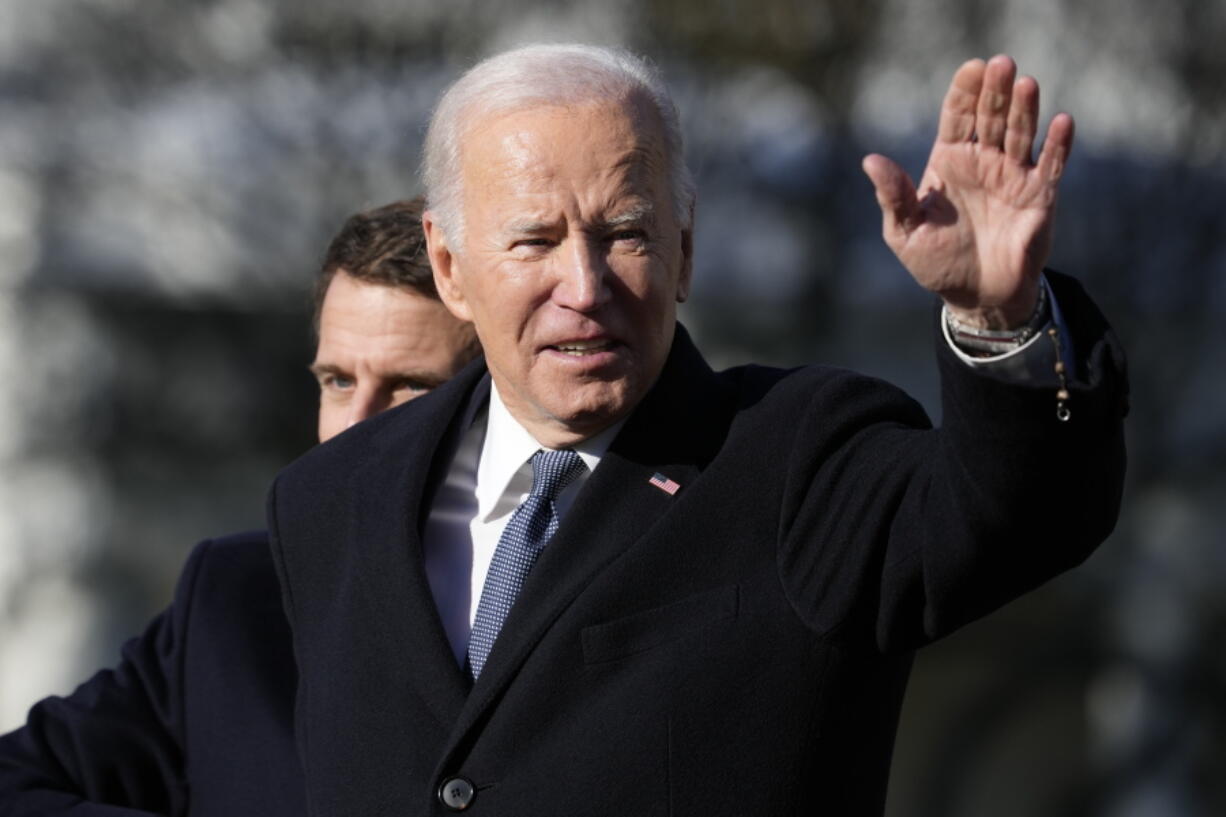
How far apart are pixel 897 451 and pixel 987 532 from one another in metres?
0.25

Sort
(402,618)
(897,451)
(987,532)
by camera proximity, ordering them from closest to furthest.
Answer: (987,532) < (897,451) < (402,618)

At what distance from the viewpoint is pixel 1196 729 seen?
9453 mm

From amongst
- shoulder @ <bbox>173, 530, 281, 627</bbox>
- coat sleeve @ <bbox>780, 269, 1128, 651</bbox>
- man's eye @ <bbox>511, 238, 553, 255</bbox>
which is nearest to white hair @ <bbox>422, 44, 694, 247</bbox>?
man's eye @ <bbox>511, 238, 553, 255</bbox>

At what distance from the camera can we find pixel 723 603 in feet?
7.54

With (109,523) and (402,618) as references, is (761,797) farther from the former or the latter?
(109,523)

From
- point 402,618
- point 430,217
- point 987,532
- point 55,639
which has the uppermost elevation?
point 430,217

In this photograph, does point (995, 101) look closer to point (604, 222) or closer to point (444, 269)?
point (604, 222)

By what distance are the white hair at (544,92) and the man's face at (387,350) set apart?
65 centimetres

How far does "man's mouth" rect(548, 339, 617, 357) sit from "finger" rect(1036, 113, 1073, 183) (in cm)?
72

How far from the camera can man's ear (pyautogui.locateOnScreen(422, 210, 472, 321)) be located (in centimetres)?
273

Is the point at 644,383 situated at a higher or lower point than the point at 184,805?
higher

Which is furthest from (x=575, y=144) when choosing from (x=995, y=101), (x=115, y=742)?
(x=115, y=742)

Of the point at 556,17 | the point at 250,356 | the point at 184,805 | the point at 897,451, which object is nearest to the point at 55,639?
the point at 250,356

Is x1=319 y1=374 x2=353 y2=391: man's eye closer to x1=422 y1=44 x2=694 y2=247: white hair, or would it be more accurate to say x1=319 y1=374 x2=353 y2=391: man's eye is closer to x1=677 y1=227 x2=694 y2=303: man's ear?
x1=422 y1=44 x2=694 y2=247: white hair
